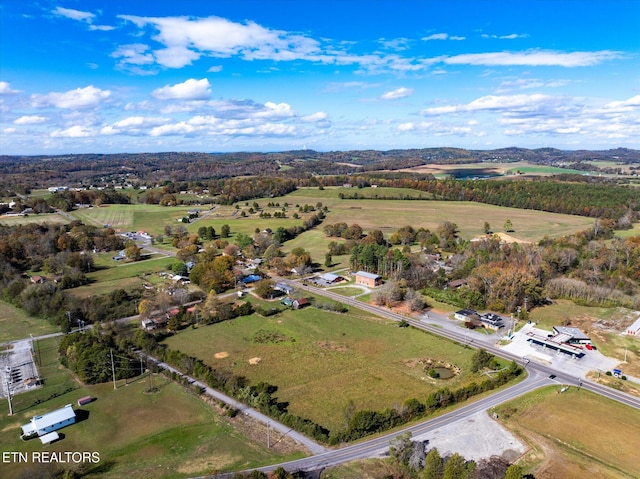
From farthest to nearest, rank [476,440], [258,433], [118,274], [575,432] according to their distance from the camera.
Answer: [118,274] < [258,433] < [575,432] < [476,440]

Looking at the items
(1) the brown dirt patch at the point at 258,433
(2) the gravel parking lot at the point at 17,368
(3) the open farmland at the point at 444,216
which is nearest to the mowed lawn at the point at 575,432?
(1) the brown dirt patch at the point at 258,433

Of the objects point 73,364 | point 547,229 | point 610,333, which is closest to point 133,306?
point 73,364

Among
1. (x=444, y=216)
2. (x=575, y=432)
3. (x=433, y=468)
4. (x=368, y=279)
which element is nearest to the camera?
(x=433, y=468)

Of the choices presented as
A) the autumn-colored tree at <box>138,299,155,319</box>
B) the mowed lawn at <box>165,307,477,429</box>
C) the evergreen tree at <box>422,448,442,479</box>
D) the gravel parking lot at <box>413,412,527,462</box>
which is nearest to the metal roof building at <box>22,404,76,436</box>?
the mowed lawn at <box>165,307,477,429</box>

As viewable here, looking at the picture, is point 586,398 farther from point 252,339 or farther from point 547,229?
point 547,229

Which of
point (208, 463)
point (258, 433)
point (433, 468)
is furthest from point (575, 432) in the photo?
point (208, 463)

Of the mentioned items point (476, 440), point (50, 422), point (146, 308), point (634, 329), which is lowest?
point (476, 440)

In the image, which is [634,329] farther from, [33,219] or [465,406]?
[33,219]
